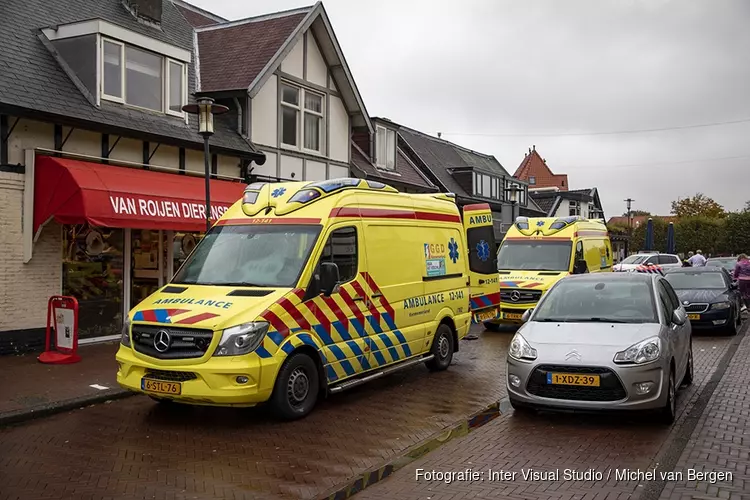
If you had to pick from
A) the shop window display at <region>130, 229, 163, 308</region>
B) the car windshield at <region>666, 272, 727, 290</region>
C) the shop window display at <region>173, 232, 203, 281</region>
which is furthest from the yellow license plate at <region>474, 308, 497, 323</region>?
the shop window display at <region>130, 229, 163, 308</region>

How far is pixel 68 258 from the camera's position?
12609mm

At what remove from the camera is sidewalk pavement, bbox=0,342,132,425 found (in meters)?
8.05

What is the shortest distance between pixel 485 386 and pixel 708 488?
4.44 metres

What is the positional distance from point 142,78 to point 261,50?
4.05 metres

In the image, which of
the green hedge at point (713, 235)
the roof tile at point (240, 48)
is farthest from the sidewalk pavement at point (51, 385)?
the green hedge at point (713, 235)

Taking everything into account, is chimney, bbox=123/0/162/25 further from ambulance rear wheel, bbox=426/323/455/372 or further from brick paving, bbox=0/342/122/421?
ambulance rear wheel, bbox=426/323/455/372

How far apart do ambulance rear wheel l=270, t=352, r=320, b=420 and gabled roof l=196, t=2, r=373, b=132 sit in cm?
998

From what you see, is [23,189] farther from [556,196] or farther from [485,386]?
[556,196]

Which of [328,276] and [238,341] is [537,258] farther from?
[238,341]

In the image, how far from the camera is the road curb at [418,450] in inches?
219

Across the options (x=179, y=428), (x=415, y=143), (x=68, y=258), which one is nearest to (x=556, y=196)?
(x=415, y=143)

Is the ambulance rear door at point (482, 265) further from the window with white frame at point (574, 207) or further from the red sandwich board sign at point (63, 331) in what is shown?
the window with white frame at point (574, 207)

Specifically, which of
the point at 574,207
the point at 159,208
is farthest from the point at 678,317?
the point at 574,207

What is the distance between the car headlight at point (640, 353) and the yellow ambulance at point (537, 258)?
26.4 ft
